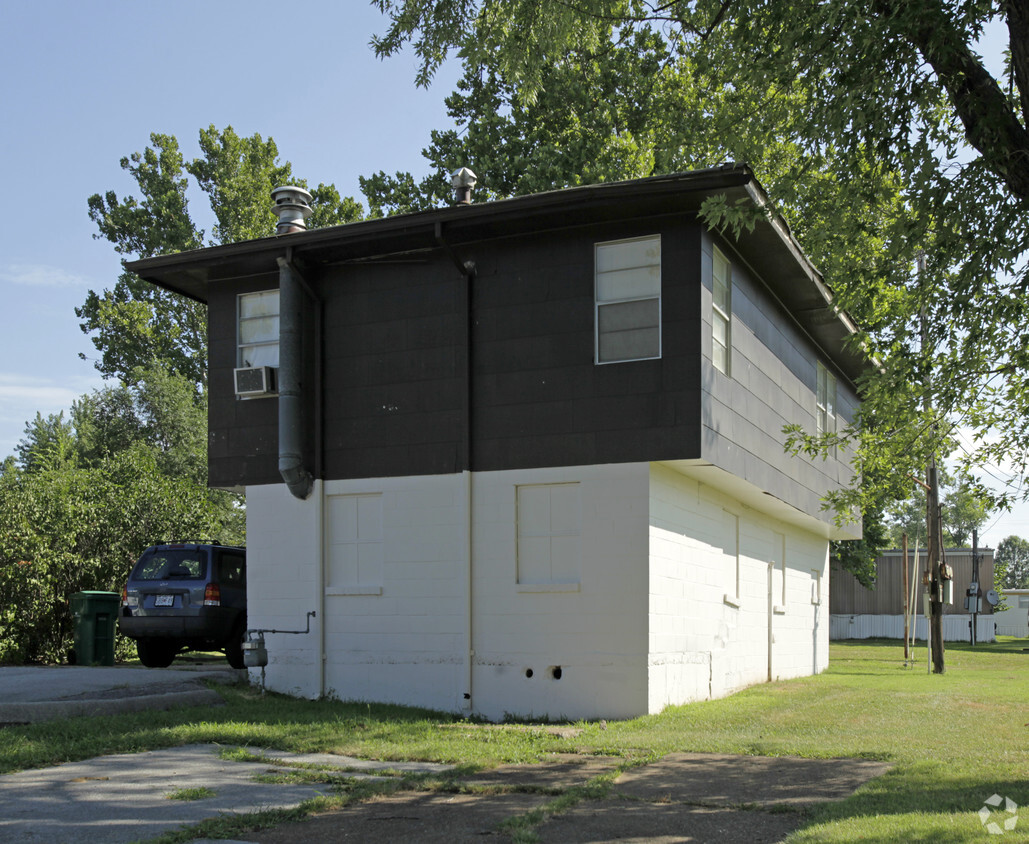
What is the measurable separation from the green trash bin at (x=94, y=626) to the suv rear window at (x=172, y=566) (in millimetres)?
1356

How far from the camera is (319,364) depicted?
1493 cm

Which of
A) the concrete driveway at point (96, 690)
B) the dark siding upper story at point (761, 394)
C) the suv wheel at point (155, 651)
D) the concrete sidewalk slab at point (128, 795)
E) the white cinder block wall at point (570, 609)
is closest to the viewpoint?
the concrete sidewalk slab at point (128, 795)

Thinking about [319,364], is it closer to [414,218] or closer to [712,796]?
[414,218]

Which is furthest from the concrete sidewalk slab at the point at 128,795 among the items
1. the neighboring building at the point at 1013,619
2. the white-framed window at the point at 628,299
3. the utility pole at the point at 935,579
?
the neighboring building at the point at 1013,619

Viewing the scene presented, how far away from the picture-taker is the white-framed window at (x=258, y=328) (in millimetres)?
15406

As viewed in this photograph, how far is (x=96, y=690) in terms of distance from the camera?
41.2 feet

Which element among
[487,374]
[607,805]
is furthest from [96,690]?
[607,805]

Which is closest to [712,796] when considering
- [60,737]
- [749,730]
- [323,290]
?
[749,730]

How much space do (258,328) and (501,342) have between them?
13.0 ft

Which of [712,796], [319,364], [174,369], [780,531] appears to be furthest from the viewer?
[174,369]

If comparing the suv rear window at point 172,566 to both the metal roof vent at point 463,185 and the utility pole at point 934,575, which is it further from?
the utility pole at point 934,575

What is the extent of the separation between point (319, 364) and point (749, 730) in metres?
7.47

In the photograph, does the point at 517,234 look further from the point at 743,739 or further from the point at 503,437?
the point at 743,739

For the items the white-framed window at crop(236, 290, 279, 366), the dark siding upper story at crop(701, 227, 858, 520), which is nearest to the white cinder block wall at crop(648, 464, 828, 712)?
the dark siding upper story at crop(701, 227, 858, 520)
